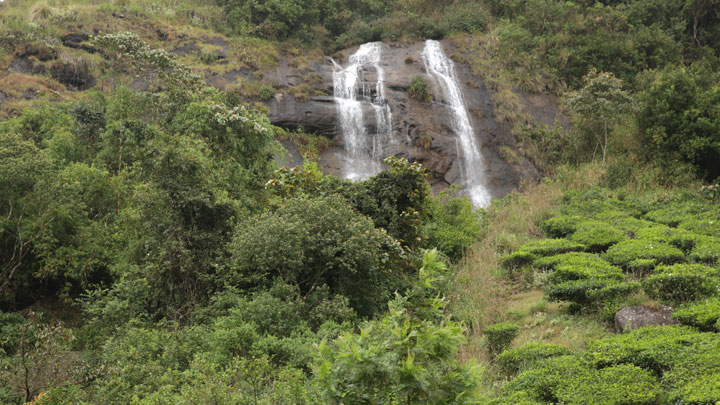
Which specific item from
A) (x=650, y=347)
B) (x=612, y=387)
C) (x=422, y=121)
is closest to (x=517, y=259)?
(x=650, y=347)

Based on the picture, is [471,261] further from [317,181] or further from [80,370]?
[80,370]

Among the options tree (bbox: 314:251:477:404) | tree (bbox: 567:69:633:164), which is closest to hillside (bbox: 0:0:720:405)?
tree (bbox: 314:251:477:404)

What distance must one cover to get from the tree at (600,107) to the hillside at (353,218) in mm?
173

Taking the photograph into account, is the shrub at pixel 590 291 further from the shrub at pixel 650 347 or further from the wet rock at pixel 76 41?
the wet rock at pixel 76 41

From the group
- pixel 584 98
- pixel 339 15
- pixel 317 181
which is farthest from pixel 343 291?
pixel 339 15

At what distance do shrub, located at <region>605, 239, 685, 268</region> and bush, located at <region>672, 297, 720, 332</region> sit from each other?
82.8 inches

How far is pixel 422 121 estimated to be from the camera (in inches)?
811

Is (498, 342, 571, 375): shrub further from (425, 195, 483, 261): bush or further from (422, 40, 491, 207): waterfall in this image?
(422, 40, 491, 207): waterfall

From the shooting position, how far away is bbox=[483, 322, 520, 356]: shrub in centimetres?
732

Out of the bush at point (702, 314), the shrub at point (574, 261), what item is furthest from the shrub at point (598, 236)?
the bush at point (702, 314)

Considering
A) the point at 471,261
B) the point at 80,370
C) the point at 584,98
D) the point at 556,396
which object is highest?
the point at 584,98

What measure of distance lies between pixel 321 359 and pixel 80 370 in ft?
14.4

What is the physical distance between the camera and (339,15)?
27.9 metres

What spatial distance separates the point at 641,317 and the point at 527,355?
1806 millimetres
